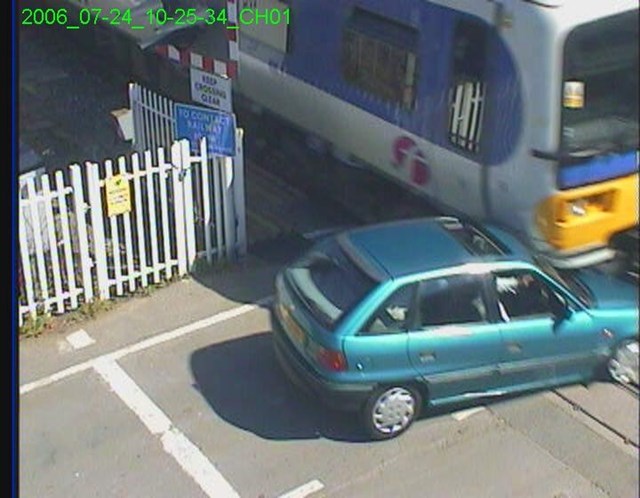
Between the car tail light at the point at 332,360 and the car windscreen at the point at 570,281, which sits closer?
the car windscreen at the point at 570,281

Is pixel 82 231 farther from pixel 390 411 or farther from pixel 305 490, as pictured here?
pixel 390 411

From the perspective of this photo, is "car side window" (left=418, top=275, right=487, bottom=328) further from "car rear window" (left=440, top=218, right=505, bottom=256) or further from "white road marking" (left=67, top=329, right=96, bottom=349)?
"white road marking" (left=67, top=329, right=96, bottom=349)

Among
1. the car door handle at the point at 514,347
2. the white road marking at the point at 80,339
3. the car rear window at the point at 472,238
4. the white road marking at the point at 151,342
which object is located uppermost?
the car rear window at the point at 472,238

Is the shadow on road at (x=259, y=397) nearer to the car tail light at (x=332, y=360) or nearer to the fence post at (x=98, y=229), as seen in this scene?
the car tail light at (x=332, y=360)

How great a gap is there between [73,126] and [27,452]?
2.73 m

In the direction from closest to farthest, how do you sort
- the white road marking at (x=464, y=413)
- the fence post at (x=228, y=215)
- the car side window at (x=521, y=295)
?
1. the car side window at (x=521, y=295)
2. the white road marking at (x=464, y=413)
3. the fence post at (x=228, y=215)

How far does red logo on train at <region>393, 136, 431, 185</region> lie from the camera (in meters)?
1.34

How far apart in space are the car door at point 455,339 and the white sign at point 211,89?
1.52 metres

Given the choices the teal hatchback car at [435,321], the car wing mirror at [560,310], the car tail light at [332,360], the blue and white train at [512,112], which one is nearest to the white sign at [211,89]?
the teal hatchback car at [435,321]

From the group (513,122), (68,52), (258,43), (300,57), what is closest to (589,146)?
(513,122)

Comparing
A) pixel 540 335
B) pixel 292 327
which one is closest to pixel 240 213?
pixel 292 327

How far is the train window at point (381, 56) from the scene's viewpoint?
141 centimetres

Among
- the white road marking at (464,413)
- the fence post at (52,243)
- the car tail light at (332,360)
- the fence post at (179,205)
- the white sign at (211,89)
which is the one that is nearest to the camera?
the white road marking at (464,413)

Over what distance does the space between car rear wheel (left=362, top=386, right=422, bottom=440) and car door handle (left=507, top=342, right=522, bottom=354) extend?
466 mm
